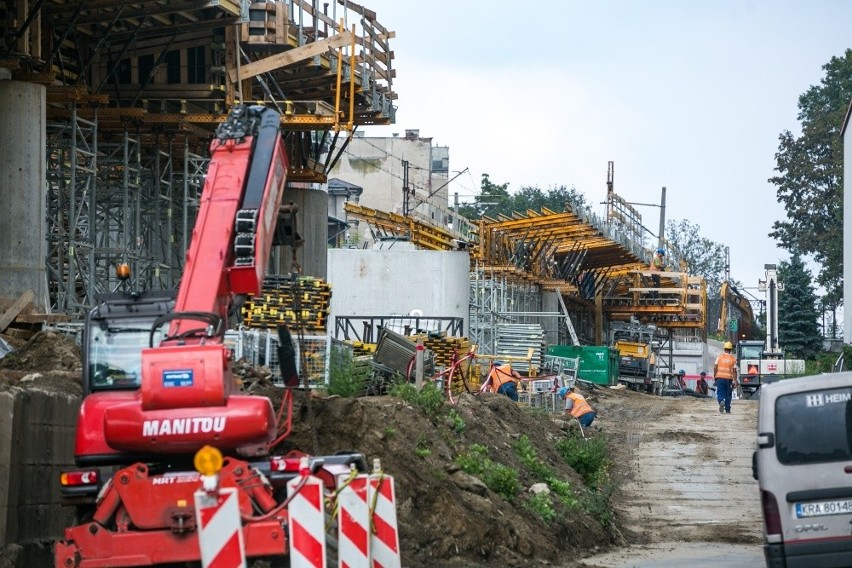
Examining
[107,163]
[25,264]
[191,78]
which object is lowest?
[25,264]

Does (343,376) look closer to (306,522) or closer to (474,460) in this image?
(474,460)

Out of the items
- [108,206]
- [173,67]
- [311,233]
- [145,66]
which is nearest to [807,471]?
[108,206]

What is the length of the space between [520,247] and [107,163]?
22891mm

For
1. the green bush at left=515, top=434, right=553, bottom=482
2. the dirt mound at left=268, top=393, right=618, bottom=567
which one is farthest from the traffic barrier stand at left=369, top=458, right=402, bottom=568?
the green bush at left=515, top=434, right=553, bottom=482

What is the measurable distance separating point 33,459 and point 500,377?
19896mm

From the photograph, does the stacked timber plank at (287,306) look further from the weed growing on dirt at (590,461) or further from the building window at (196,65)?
the building window at (196,65)

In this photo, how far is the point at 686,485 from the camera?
2464 cm

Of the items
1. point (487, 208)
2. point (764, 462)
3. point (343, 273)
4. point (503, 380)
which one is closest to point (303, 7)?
point (503, 380)

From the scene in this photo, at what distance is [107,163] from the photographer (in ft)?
106

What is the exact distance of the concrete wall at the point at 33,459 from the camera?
12.4m

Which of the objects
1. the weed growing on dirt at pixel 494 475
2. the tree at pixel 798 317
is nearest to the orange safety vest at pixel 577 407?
the weed growing on dirt at pixel 494 475

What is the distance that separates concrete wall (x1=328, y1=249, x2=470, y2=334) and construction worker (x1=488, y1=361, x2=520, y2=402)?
1193 centimetres

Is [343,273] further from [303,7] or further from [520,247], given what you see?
[303,7]

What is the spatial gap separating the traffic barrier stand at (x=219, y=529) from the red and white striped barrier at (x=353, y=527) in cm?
127
